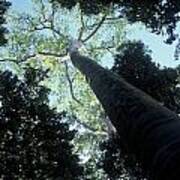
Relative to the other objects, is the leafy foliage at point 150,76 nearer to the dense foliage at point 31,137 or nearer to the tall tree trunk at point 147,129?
the dense foliage at point 31,137

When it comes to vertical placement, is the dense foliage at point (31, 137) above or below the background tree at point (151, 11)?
below

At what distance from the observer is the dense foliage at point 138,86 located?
42.6ft

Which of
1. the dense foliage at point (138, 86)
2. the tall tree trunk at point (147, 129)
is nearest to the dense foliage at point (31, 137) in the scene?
the dense foliage at point (138, 86)

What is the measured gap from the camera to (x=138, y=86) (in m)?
13.4

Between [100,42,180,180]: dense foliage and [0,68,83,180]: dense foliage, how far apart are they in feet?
7.69

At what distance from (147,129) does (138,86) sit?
31.4 ft

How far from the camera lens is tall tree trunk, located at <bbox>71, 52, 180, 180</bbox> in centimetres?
324

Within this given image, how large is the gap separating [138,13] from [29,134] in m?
4.60

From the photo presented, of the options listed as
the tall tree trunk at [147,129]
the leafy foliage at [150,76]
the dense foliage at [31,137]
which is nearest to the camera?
the tall tree trunk at [147,129]

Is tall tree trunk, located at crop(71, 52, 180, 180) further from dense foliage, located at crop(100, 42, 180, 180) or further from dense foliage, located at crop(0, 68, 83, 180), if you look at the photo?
dense foliage, located at crop(100, 42, 180, 180)

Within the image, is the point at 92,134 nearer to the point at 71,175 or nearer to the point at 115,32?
the point at 115,32

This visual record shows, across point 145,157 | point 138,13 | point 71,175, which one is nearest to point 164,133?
point 145,157

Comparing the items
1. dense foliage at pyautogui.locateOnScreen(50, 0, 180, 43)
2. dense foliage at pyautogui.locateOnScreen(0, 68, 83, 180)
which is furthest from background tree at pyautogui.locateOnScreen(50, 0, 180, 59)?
dense foliage at pyautogui.locateOnScreen(0, 68, 83, 180)

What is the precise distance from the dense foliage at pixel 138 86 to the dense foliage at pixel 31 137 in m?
2.34
